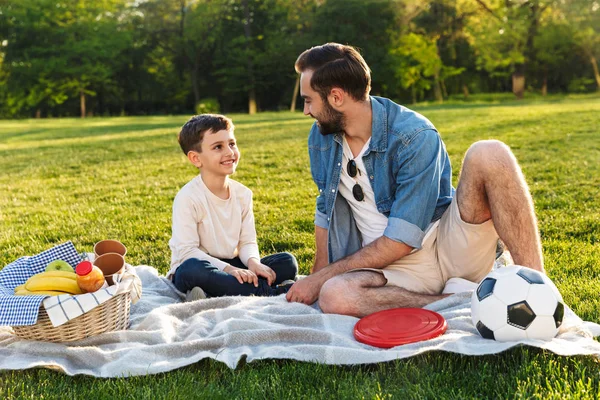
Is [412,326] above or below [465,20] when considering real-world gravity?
below

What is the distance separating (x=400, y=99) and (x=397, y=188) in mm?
39175

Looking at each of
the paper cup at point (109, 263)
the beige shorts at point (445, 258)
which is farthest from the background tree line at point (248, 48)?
the beige shorts at point (445, 258)

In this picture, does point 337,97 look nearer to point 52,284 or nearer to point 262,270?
point 262,270

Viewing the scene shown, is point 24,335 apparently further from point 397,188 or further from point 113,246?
point 397,188

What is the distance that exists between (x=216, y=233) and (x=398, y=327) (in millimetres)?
1544

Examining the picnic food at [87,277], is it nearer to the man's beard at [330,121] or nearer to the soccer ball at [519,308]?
the man's beard at [330,121]

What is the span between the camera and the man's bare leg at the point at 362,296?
126 inches

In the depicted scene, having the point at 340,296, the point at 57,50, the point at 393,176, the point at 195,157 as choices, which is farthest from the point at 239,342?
the point at 57,50

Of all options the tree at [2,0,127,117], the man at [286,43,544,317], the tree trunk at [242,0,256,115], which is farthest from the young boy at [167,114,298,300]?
the tree at [2,0,127,117]

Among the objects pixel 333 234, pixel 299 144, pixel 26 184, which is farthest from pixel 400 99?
pixel 333 234

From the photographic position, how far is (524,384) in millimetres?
2307

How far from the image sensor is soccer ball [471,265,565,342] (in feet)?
8.61

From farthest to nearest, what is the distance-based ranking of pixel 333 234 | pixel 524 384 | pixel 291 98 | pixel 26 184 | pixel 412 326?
pixel 291 98 → pixel 26 184 → pixel 333 234 → pixel 412 326 → pixel 524 384

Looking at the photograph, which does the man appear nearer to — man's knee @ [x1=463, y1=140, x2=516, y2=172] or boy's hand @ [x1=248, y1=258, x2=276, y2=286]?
man's knee @ [x1=463, y1=140, x2=516, y2=172]
